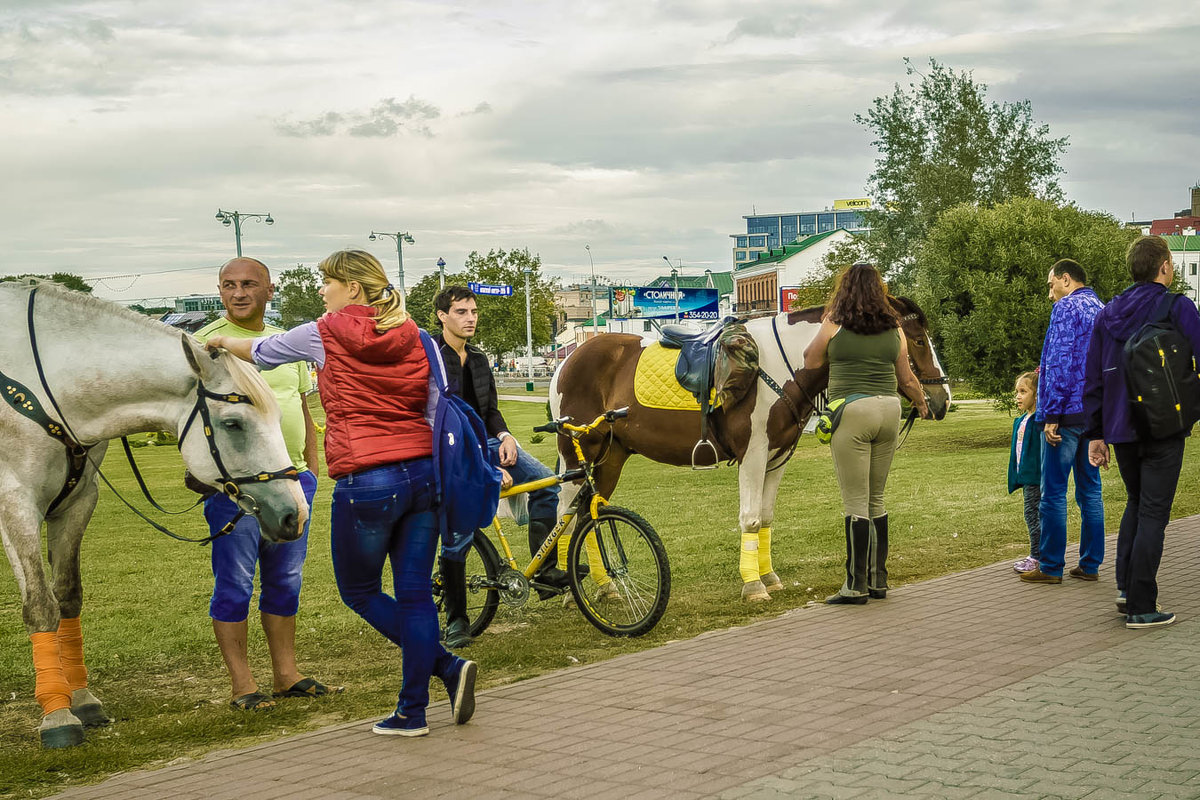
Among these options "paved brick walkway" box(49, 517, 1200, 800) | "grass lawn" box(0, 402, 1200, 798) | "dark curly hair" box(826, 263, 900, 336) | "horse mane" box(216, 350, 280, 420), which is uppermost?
"dark curly hair" box(826, 263, 900, 336)

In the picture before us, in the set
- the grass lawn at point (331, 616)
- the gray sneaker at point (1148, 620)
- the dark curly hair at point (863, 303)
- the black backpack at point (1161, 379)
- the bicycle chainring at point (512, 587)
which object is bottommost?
the grass lawn at point (331, 616)

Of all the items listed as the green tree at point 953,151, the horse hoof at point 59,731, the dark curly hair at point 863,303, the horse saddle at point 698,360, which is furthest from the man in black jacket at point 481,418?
the green tree at point 953,151

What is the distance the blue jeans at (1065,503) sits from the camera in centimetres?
852

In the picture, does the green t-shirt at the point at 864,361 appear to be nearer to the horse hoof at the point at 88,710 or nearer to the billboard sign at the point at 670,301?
the horse hoof at the point at 88,710

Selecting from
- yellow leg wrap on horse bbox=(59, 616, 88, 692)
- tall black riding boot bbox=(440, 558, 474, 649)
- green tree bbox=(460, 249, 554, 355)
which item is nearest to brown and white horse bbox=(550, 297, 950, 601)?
tall black riding boot bbox=(440, 558, 474, 649)

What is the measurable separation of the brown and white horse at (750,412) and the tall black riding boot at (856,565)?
0.59 metres

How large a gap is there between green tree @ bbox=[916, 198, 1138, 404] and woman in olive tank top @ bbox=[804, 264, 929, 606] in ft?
62.3

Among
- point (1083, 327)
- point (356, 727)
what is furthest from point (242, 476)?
point (1083, 327)

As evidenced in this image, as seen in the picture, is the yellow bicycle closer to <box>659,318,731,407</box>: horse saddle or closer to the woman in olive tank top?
<box>659,318,731,407</box>: horse saddle

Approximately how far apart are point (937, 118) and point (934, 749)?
47.9m

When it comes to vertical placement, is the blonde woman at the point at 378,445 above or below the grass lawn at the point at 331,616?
above

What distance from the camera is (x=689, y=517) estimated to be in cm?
1438

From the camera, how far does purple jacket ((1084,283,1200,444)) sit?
7.07m

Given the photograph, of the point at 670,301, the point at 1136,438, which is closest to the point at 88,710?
the point at 1136,438
